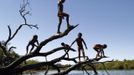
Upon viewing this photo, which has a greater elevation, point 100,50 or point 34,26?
point 34,26

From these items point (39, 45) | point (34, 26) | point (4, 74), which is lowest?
point (4, 74)

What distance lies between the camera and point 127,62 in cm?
15912

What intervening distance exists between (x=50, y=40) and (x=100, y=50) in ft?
9.49

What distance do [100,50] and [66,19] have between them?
3119 mm

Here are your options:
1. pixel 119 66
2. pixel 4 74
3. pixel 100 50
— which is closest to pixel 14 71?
pixel 4 74

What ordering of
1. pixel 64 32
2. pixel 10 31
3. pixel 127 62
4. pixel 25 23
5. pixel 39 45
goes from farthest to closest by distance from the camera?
pixel 127 62, pixel 25 23, pixel 10 31, pixel 39 45, pixel 64 32

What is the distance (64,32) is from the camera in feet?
51.2

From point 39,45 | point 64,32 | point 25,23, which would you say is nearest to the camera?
point 64,32

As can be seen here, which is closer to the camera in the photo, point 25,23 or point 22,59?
point 22,59

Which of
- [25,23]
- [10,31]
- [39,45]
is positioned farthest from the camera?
[25,23]

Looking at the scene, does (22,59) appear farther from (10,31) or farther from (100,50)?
(100,50)

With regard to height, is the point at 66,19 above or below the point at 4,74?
above

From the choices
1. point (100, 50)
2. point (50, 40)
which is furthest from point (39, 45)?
point (100, 50)

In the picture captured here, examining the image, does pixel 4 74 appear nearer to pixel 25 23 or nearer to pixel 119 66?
pixel 25 23
